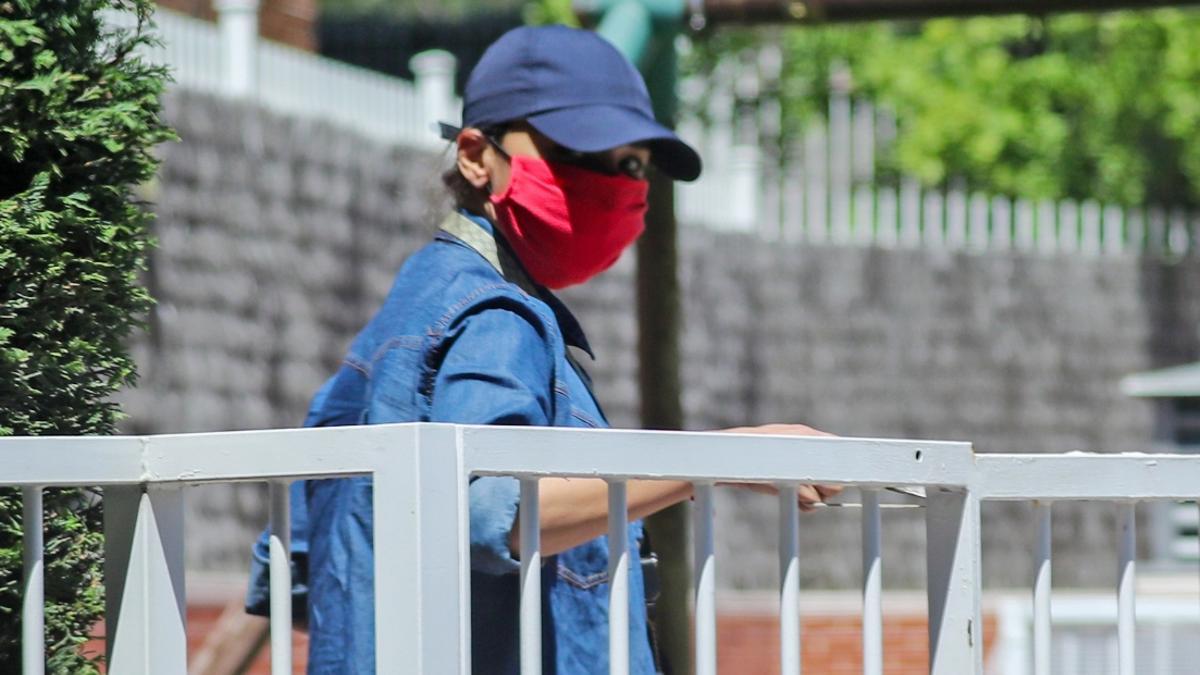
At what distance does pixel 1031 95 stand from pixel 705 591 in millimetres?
15119

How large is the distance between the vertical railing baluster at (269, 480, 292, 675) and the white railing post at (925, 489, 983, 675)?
0.69 metres

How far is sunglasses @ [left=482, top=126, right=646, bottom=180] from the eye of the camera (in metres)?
2.40

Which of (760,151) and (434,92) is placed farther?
(760,151)

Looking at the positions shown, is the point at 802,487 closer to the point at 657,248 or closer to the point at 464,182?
the point at 464,182

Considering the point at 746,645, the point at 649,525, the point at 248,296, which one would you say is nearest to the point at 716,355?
the point at 746,645

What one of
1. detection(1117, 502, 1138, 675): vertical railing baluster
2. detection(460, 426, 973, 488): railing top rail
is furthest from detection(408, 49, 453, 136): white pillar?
detection(460, 426, 973, 488): railing top rail

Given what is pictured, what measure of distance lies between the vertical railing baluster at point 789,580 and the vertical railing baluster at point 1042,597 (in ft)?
1.01

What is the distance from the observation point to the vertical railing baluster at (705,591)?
188 cm

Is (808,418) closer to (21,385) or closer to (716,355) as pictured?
(716,355)

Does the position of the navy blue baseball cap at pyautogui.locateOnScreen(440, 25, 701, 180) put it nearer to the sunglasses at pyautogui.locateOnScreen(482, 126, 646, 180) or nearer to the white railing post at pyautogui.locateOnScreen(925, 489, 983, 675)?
the sunglasses at pyautogui.locateOnScreen(482, 126, 646, 180)

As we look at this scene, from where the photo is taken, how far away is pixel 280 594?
1824mm

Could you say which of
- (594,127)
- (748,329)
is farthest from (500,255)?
(748,329)

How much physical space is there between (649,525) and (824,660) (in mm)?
6036

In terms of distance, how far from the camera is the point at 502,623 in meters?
2.07
